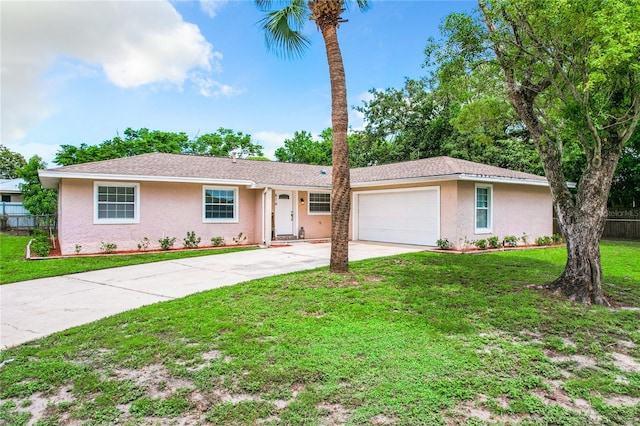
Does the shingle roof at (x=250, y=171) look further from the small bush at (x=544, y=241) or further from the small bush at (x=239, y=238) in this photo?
the small bush at (x=544, y=241)

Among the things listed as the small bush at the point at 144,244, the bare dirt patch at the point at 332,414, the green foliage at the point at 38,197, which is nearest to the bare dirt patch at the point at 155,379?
the bare dirt patch at the point at 332,414

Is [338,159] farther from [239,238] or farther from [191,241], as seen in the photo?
[239,238]

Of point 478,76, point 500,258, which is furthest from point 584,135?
point 500,258

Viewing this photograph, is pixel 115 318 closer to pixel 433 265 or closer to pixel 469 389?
pixel 469 389

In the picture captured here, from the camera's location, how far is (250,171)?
56.1ft

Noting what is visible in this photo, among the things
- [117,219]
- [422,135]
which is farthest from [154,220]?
[422,135]

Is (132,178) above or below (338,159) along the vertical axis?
above

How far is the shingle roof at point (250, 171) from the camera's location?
506 inches

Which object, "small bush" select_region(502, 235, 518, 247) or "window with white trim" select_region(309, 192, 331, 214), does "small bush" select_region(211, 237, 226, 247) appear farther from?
"small bush" select_region(502, 235, 518, 247)

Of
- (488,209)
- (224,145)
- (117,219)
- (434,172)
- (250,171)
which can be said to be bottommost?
(117,219)

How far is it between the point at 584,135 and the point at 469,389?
5.66 m

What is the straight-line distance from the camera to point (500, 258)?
11.5 metres

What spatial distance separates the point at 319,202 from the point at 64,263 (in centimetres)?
1057

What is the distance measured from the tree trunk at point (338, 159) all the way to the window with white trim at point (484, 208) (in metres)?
8.33
